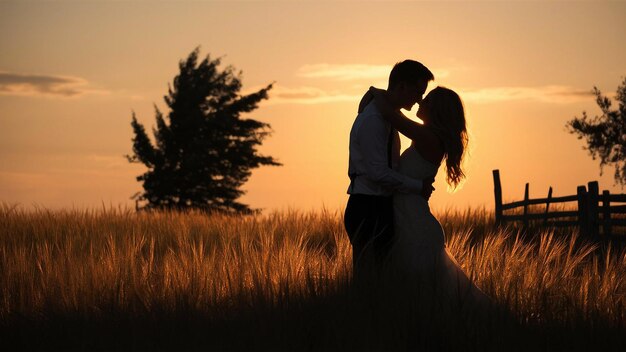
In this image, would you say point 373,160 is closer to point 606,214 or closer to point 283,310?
point 283,310

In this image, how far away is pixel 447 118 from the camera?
626cm

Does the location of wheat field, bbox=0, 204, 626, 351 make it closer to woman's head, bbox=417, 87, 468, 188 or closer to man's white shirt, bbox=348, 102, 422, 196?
man's white shirt, bbox=348, 102, 422, 196

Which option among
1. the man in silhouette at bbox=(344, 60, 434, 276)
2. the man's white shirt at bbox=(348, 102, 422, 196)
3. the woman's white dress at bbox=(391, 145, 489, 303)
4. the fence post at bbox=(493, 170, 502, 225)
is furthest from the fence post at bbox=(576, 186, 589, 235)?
the man's white shirt at bbox=(348, 102, 422, 196)

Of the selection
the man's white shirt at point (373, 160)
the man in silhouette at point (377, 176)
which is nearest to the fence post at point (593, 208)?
the man in silhouette at point (377, 176)

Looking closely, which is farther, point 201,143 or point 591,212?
point 201,143

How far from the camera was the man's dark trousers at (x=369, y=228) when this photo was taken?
21.0 feet

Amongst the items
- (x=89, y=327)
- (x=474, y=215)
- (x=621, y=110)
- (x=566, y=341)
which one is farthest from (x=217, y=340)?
(x=621, y=110)

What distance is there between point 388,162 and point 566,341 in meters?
1.89

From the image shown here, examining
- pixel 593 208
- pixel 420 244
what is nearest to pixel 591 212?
pixel 593 208

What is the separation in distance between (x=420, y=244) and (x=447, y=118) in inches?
40.4

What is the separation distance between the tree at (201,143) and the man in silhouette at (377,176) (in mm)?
25131

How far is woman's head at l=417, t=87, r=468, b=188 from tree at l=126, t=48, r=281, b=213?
1002 inches

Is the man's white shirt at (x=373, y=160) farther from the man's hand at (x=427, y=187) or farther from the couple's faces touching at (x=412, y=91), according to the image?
the couple's faces touching at (x=412, y=91)

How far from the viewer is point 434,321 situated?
5.79 metres
